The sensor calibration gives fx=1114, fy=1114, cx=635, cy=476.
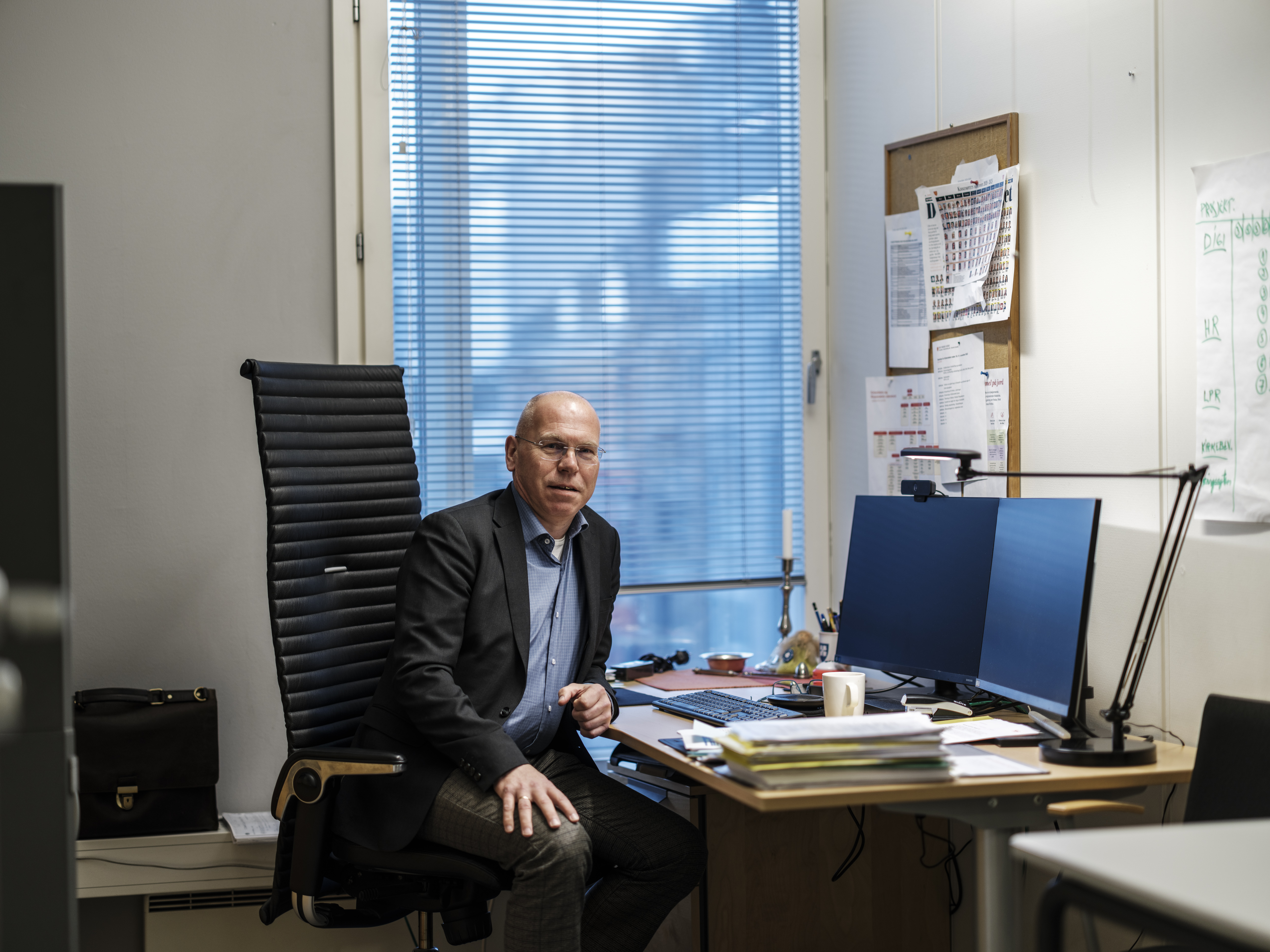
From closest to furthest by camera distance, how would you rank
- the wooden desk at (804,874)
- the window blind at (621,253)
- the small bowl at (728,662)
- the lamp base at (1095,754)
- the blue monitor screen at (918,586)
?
1. the lamp base at (1095,754)
2. the blue monitor screen at (918,586)
3. the wooden desk at (804,874)
4. the small bowl at (728,662)
5. the window blind at (621,253)

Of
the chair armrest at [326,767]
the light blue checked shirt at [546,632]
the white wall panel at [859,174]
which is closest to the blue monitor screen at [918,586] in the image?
the white wall panel at [859,174]

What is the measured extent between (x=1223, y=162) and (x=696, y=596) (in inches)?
68.3

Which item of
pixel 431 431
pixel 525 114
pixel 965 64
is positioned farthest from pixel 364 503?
pixel 965 64

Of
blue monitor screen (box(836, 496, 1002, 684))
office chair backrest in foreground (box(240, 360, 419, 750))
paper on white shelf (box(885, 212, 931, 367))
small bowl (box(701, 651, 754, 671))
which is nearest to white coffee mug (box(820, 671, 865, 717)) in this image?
blue monitor screen (box(836, 496, 1002, 684))

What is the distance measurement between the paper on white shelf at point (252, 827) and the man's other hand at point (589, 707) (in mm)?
779

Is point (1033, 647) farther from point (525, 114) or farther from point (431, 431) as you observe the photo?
point (525, 114)

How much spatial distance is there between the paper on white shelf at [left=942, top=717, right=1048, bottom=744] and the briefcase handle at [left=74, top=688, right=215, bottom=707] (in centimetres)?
168

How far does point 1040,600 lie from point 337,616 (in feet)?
4.54

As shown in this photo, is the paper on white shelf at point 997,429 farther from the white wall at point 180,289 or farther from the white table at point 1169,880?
the white wall at point 180,289

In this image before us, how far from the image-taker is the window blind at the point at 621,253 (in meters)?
3.01

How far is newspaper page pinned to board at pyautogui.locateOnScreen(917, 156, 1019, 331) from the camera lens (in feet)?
8.23

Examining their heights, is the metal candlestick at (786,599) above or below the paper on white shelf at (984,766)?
above

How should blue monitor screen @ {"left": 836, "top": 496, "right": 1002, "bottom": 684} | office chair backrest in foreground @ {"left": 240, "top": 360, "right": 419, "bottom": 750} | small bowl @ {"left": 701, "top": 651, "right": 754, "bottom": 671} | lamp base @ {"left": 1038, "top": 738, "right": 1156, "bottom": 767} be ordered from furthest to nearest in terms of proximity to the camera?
small bowl @ {"left": 701, "top": 651, "right": 754, "bottom": 671} < blue monitor screen @ {"left": 836, "top": 496, "right": 1002, "bottom": 684} < office chair backrest in foreground @ {"left": 240, "top": 360, "right": 419, "bottom": 750} < lamp base @ {"left": 1038, "top": 738, "right": 1156, "bottom": 767}

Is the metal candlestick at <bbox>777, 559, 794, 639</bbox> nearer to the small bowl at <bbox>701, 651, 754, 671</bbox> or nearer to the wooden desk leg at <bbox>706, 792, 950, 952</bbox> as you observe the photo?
the small bowl at <bbox>701, 651, 754, 671</bbox>
